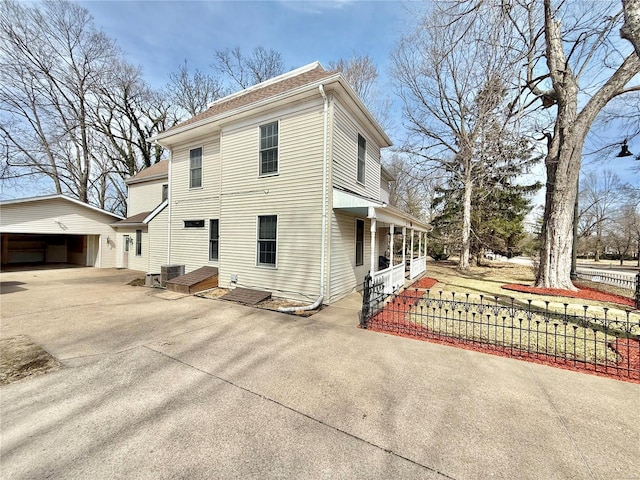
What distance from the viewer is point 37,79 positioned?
20000 millimetres

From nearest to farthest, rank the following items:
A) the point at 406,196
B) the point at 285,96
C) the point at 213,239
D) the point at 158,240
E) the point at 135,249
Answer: the point at 285,96
the point at 213,239
the point at 158,240
the point at 135,249
the point at 406,196

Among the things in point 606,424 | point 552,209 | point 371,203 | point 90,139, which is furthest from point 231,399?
point 90,139

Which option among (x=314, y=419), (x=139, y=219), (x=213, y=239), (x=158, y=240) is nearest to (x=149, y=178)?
(x=139, y=219)

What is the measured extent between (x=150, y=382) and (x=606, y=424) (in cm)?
523

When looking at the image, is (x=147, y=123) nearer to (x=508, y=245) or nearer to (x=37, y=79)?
(x=37, y=79)

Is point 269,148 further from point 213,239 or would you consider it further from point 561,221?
point 561,221

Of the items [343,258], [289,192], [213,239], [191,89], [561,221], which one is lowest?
[343,258]

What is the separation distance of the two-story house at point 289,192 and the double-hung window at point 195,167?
0.04m

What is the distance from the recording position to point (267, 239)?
8266 mm

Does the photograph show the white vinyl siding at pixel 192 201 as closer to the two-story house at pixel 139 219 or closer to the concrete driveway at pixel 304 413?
the two-story house at pixel 139 219

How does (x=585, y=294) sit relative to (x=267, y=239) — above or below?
below

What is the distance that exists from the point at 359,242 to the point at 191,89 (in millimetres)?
24913

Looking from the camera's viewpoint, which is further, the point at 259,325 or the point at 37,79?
the point at 37,79

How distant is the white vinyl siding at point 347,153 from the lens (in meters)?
7.49
